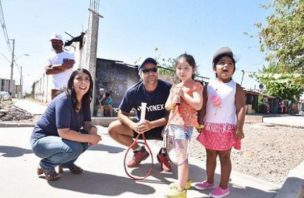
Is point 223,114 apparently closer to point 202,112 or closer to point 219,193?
point 202,112

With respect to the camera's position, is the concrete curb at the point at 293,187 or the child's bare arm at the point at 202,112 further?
the concrete curb at the point at 293,187

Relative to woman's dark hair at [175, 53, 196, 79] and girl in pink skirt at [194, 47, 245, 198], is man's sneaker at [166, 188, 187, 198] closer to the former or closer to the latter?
girl in pink skirt at [194, 47, 245, 198]

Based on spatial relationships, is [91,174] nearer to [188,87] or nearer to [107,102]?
[188,87]

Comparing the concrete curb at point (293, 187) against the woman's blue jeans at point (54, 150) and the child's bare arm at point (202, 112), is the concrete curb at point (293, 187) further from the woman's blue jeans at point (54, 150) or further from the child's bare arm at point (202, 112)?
the woman's blue jeans at point (54, 150)

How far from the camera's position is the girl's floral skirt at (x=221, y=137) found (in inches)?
123

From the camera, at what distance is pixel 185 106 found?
3105mm

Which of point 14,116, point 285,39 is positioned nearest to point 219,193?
point 14,116

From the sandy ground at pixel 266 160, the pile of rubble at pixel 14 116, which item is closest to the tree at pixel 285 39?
the sandy ground at pixel 266 160

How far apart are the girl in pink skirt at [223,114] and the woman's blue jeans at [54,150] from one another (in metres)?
1.29

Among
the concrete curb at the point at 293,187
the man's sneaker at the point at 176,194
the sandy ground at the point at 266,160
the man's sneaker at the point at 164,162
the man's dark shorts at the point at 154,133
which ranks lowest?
the sandy ground at the point at 266,160

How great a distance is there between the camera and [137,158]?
13.0 feet

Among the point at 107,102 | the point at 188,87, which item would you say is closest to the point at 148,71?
the point at 188,87

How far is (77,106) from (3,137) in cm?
276

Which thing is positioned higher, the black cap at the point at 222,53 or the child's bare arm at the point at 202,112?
the black cap at the point at 222,53
